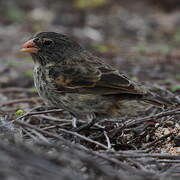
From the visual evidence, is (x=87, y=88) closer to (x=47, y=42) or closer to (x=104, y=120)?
(x=104, y=120)

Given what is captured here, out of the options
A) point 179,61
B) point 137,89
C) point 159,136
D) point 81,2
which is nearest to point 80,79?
point 137,89

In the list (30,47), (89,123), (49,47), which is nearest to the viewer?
(89,123)

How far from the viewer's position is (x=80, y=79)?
16.4 ft

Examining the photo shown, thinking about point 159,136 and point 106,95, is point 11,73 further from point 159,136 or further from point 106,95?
point 159,136

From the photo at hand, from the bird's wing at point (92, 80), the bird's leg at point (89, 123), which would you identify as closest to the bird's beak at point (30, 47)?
the bird's wing at point (92, 80)

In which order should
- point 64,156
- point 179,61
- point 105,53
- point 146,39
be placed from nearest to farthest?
point 64,156 < point 179,61 < point 105,53 < point 146,39

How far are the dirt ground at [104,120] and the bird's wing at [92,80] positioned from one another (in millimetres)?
264

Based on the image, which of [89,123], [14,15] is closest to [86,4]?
[14,15]

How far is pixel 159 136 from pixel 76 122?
1036 millimetres

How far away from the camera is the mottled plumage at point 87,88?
4879 millimetres

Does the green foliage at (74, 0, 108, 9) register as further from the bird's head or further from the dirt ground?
the bird's head

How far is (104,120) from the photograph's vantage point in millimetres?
5316

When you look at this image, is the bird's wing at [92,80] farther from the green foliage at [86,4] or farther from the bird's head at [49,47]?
the green foliage at [86,4]

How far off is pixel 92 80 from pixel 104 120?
62 centimetres
